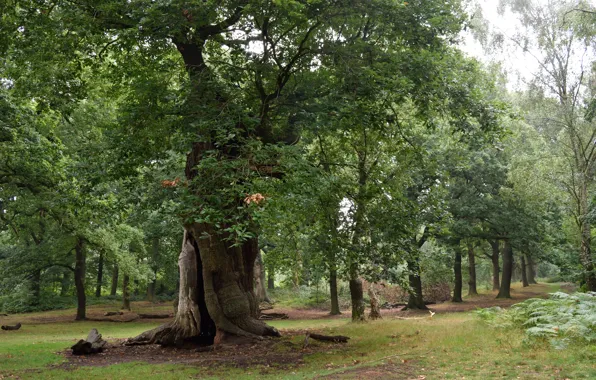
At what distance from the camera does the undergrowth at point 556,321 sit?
32.0 feet

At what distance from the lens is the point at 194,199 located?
9.41m

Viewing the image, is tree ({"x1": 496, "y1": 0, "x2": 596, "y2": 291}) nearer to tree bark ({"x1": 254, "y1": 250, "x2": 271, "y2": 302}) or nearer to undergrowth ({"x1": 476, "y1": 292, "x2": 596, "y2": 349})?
undergrowth ({"x1": 476, "y1": 292, "x2": 596, "y2": 349})

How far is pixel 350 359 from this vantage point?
36.3ft

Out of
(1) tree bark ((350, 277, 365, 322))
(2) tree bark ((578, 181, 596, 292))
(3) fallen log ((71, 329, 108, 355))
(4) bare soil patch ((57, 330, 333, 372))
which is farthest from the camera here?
(2) tree bark ((578, 181, 596, 292))

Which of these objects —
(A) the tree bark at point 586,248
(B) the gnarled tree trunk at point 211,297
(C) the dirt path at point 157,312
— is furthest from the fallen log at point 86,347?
(A) the tree bark at point 586,248

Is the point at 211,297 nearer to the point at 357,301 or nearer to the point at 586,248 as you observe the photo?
the point at 357,301

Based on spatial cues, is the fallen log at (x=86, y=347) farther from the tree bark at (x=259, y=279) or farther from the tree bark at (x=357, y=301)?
the tree bark at (x=259, y=279)

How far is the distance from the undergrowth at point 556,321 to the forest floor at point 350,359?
0.31 meters

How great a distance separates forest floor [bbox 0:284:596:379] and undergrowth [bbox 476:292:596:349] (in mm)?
313

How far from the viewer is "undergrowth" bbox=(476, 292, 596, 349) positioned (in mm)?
9758

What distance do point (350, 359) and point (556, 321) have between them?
479cm

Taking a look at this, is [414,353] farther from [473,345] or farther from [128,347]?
[128,347]

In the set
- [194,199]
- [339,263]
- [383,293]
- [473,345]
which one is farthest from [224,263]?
[383,293]

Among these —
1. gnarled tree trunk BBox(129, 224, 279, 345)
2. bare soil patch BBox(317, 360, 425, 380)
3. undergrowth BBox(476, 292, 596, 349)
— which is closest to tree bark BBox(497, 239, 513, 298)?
undergrowth BBox(476, 292, 596, 349)
